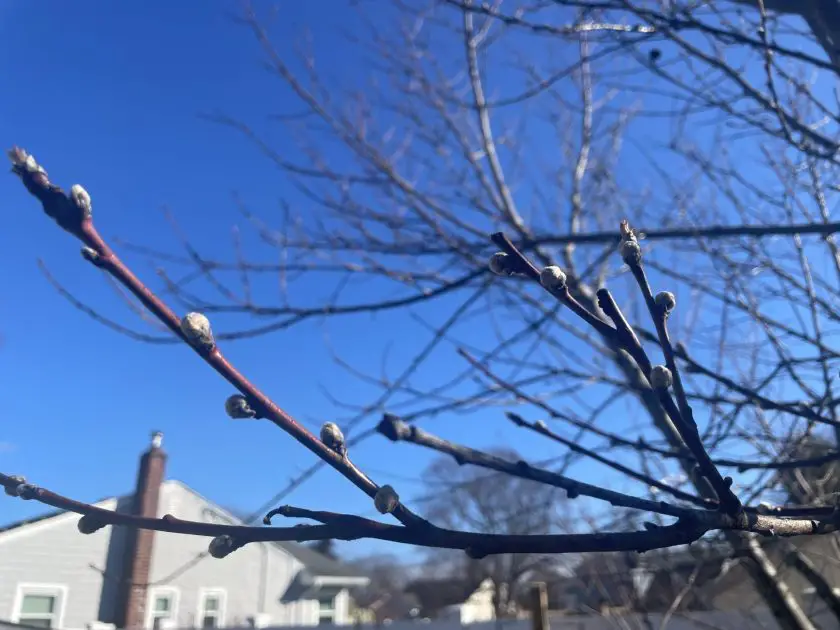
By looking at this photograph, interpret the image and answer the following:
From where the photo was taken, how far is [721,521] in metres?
1.19

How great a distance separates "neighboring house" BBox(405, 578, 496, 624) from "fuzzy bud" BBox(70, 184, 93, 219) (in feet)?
109

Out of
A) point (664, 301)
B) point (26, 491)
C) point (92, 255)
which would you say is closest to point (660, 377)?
point (664, 301)

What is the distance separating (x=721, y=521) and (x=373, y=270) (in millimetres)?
3055

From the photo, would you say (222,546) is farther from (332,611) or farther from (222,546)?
(332,611)

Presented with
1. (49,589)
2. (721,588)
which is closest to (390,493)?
(721,588)

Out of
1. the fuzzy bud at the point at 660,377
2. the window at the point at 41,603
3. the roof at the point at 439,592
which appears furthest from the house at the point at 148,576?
the roof at the point at 439,592

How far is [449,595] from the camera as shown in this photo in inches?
1364

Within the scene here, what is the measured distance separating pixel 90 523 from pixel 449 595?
36.1m

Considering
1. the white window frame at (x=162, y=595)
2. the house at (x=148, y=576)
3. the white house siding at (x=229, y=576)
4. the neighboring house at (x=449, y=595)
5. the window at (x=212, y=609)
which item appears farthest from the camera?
the neighboring house at (x=449, y=595)

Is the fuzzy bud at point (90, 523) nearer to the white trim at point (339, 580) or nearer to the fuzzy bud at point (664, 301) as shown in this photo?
the fuzzy bud at point (664, 301)

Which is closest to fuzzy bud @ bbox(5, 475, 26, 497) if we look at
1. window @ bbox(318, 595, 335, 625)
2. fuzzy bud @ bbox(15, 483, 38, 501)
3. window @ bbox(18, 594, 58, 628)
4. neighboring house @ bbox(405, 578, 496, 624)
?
fuzzy bud @ bbox(15, 483, 38, 501)

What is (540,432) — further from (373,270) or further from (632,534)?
(373,270)

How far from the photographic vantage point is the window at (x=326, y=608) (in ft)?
66.9

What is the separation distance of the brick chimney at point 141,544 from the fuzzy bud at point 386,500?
12.7 m
